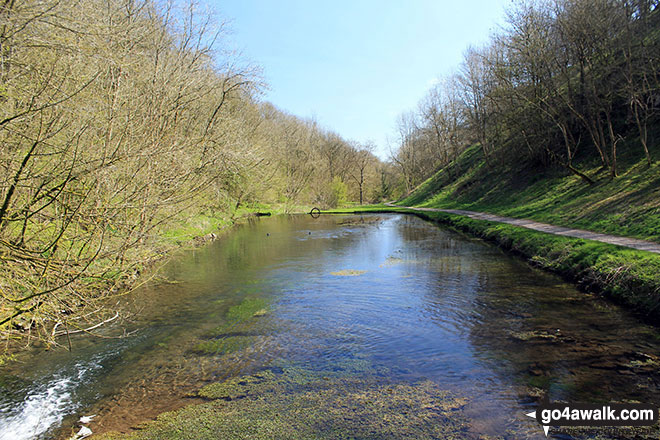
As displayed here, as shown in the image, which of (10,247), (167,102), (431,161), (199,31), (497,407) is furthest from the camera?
(431,161)

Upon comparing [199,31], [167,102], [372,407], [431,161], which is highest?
[431,161]

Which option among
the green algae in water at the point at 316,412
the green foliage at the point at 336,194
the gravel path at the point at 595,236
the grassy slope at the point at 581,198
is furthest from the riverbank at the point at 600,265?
the green foliage at the point at 336,194

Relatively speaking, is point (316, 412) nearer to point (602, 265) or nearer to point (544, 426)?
point (544, 426)

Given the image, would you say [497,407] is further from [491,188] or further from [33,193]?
[491,188]

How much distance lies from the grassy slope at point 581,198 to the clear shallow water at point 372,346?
4.21 m

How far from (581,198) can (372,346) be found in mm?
17631

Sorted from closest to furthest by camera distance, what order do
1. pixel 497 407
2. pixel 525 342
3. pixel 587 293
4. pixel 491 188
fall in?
pixel 497 407 < pixel 525 342 < pixel 587 293 < pixel 491 188

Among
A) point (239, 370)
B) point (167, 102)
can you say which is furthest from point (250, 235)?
point (239, 370)

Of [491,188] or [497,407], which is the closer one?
[497,407]

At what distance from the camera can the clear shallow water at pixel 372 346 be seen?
20.1ft

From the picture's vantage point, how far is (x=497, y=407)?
585cm

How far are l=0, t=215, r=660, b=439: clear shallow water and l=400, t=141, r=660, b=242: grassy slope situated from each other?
13.8 ft

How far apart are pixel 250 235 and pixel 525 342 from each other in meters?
22.4

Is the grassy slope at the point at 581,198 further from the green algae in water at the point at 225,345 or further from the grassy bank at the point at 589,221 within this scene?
the green algae in water at the point at 225,345
